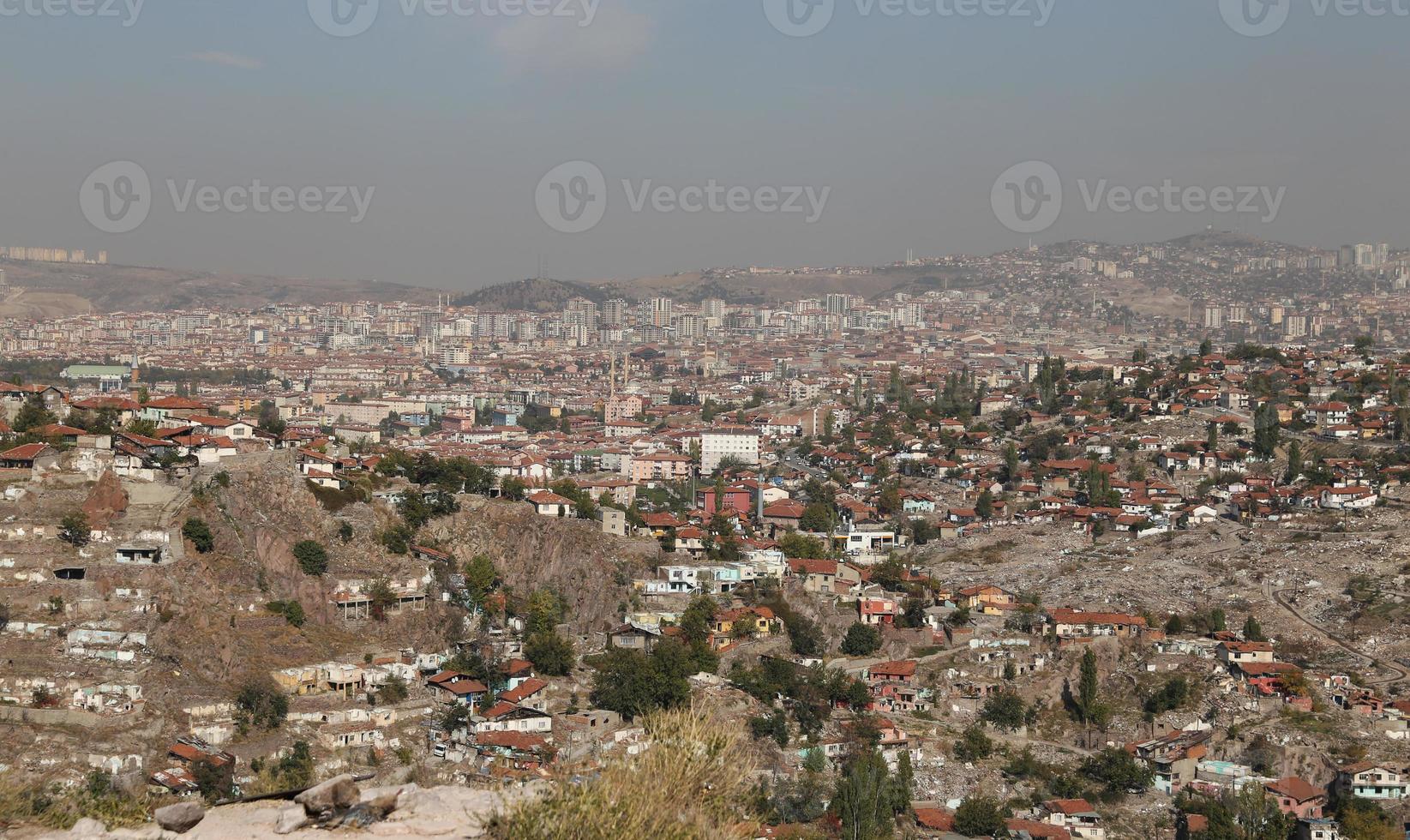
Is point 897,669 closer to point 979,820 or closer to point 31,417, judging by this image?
point 979,820

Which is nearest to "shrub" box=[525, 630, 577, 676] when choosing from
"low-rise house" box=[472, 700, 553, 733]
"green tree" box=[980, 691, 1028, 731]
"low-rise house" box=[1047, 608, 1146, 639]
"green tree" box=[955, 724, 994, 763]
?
"low-rise house" box=[472, 700, 553, 733]

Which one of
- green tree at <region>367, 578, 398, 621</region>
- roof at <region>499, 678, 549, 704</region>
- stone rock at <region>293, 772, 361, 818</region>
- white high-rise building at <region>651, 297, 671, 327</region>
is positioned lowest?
roof at <region>499, 678, 549, 704</region>

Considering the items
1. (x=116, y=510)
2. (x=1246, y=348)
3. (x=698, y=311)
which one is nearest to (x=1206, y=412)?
(x=1246, y=348)

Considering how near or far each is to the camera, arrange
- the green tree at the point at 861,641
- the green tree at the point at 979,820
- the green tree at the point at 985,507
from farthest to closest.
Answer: the green tree at the point at 985,507 < the green tree at the point at 861,641 < the green tree at the point at 979,820

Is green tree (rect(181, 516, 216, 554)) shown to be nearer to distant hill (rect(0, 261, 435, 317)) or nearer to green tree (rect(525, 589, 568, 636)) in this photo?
green tree (rect(525, 589, 568, 636))

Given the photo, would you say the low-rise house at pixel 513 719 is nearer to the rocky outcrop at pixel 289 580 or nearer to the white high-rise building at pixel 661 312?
the rocky outcrop at pixel 289 580

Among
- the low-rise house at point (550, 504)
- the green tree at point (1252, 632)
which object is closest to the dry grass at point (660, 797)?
the green tree at point (1252, 632)
